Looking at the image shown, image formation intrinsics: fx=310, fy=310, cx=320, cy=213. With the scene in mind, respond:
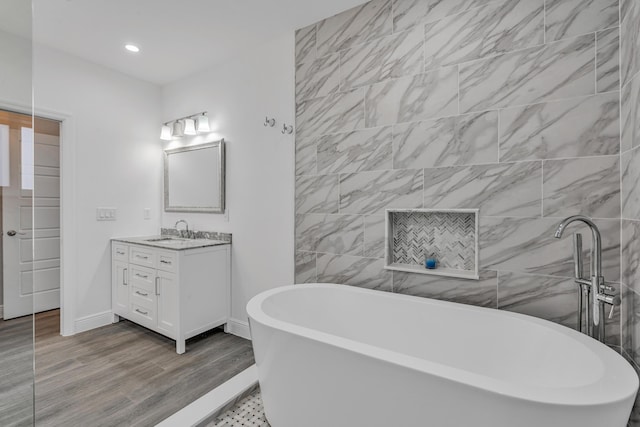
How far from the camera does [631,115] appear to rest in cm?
140

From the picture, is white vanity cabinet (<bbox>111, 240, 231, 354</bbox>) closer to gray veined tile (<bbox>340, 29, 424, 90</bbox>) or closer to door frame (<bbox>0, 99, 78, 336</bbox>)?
A: door frame (<bbox>0, 99, 78, 336</bbox>)

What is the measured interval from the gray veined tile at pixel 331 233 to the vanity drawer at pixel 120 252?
1.79 m

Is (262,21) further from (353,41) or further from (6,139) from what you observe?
(6,139)

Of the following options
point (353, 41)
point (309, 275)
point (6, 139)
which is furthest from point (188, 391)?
point (353, 41)

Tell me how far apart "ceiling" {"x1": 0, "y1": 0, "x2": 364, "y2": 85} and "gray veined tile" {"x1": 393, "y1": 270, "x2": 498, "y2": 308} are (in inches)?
78.5

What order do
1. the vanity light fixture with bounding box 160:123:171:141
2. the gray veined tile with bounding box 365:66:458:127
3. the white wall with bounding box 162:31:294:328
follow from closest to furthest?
the gray veined tile with bounding box 365:66:458:127 → the white wall with bounding box 162:31:294:328 → the vanity light fixture with bounding box 160:123:171:141

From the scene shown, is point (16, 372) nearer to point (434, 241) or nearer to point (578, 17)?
point (434, 241)

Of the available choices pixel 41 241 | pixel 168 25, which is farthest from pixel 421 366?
pixel 41 241

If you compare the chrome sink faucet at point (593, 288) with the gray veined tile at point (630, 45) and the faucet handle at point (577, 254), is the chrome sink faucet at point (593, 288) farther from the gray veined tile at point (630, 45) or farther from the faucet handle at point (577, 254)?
the gray veined tile at point (630, 45)

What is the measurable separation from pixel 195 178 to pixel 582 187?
125 inches

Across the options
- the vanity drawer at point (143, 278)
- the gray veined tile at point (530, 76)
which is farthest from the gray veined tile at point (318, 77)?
the vanity drawer at point (143, 278)

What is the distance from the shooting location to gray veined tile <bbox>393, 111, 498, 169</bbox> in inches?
72.2

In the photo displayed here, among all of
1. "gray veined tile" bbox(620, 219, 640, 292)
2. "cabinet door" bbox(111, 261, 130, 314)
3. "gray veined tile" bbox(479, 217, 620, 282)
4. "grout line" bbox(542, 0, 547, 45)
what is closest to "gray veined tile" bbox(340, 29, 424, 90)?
"grout line" bbox(542, 0, 547, 45)

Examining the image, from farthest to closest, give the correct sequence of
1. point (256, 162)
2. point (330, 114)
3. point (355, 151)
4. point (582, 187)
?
point (256, 162) < point (330, 114) < point (355, 151) < point (582, 187)
